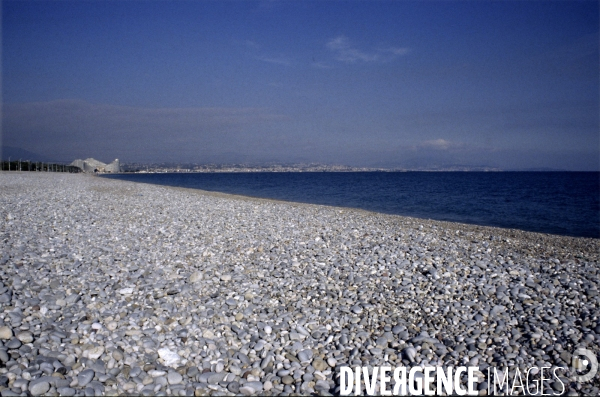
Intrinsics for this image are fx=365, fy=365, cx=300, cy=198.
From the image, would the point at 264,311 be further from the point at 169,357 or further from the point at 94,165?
the point at 94,165

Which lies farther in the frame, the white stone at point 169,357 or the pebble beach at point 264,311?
the white stone at point 169,357

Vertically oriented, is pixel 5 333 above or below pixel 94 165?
below

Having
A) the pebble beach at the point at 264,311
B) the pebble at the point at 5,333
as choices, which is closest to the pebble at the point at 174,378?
the pebble beach at the point at 264,311

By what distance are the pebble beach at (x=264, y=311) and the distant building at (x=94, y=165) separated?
414 ft

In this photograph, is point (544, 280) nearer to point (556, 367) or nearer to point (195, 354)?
point (556, 367)

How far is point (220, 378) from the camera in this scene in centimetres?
412

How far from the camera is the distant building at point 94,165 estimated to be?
11925 cm

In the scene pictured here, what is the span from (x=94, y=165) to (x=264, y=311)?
13659cm

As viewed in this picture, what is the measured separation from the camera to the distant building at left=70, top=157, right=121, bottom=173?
119 metres

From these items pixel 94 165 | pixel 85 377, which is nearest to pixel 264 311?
pixel 85 377

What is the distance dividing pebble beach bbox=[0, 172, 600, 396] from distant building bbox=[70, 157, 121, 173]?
12622 cm

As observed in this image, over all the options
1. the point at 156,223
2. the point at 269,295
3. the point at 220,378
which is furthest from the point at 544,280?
the point at 156,223

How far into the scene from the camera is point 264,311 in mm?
5781

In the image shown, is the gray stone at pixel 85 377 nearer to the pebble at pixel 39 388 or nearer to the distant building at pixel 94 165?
the pebble at pixel 39 388
